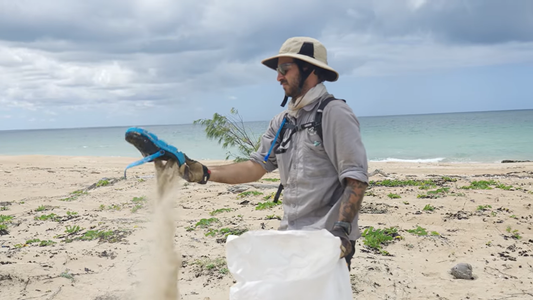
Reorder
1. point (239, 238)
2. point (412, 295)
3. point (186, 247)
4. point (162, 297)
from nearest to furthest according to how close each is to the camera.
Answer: point (239, 238), point (162, 297), point (412, 295), point (186, 247)

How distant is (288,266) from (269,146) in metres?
0.89

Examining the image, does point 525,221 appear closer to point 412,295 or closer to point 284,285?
point 412,295

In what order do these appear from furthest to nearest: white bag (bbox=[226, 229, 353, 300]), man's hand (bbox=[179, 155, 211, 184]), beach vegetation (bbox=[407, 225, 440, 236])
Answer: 1. beach vegetation (bbox=[407, 225, 440, 236])
2. man's hand (bbox=[179, 155, 211, 184])
3. white bag (bbox=[226, 229, 353, 300])

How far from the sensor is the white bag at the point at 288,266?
198 centimetres

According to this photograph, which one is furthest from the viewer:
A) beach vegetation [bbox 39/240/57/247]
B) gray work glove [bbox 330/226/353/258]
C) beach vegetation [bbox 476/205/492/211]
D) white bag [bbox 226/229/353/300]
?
beach vegetation [bbox 476/205/492/211]

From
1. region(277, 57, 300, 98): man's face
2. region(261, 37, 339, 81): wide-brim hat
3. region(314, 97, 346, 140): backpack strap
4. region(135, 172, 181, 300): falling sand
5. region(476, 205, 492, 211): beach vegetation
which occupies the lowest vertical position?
region(476, 205, 492, 211): beach vegetation

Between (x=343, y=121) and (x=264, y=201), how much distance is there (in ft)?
19.3

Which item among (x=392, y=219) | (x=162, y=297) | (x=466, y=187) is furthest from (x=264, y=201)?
(x=162, y=297)

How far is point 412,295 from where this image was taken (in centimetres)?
421

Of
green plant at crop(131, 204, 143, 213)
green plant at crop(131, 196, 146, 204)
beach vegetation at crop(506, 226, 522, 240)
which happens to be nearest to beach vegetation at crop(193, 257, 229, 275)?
green plant at crop(131, 204, 143, 213)

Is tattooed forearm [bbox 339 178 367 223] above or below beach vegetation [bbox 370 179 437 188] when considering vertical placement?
above

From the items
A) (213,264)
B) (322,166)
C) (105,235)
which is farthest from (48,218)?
(322,166)

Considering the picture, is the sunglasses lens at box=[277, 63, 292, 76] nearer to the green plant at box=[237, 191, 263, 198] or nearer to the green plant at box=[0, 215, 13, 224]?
the green plant at box=[237, 191, 263, 198]

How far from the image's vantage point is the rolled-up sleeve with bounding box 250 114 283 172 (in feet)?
8.88
